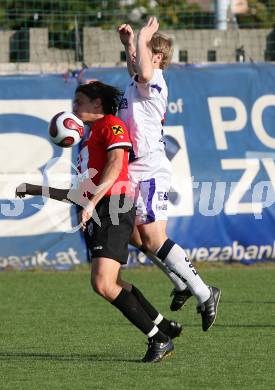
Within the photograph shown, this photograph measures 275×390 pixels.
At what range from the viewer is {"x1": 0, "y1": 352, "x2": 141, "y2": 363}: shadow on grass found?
7.38 metres

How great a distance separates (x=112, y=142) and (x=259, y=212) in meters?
7.14

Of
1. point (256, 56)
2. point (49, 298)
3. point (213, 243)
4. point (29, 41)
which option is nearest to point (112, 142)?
point (49, 298)

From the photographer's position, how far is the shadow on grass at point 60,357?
291 inches

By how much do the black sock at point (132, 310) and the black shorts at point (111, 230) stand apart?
230 millimetres

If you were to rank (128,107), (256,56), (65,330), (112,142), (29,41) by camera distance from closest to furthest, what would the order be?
(112,142) < (128,107) < (65,330) < (29,41) < (256,56)

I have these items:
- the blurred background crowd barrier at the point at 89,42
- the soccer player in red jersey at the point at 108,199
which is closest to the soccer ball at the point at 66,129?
the soccer player in red jersey at the point at 108,199

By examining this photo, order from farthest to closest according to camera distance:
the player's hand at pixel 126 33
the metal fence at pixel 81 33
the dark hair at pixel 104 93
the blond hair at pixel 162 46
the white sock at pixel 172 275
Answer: the metal fence at pixel 81 33
the player's hand at pixel 126 33
the white sock at pixel 172 275
the blond hair at pixel 162 46
the dark hair at pixel 104 93

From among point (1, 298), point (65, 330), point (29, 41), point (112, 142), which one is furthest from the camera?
point (29, 41)

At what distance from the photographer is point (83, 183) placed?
7.41 meters

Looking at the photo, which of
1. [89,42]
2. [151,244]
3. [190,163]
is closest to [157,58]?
[151,244]

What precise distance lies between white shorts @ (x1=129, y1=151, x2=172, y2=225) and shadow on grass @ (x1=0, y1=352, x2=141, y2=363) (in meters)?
1.02

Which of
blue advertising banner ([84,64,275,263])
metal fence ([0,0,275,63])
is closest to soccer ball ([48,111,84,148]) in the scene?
blue advertising banner ([84,64,275,263])

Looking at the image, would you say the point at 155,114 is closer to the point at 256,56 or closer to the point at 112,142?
the point at 112,142

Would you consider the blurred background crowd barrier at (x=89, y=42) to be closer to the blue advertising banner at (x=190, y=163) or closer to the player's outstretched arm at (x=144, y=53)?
the blue advertising banner at (x=190, y=163)
